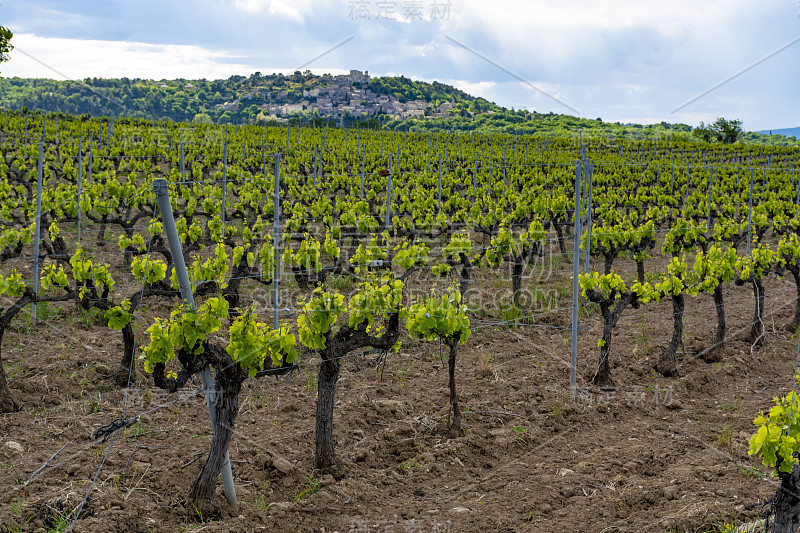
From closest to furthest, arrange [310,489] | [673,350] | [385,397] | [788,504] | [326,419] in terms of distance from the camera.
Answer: [788,504], [310,489], [326,419], [385,397], [673,350]

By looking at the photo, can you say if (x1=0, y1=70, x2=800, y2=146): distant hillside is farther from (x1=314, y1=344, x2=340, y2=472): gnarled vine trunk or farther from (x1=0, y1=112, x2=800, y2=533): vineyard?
(x1=314, y1=344, x2=340, y2=472): gnarled vine trunk

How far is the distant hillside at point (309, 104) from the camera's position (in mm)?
70375

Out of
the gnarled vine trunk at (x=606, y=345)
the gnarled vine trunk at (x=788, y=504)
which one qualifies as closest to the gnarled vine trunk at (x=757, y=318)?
the gnarled vine trunk at (x=606, y=345)

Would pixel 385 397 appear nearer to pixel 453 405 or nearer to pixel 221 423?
pixel 453 405

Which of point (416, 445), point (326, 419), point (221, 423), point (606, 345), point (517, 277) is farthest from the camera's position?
point (517, 277)

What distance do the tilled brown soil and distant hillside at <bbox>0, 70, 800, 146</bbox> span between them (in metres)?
54.5

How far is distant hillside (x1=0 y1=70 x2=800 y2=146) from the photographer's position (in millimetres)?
70375

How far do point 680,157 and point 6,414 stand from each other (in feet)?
140

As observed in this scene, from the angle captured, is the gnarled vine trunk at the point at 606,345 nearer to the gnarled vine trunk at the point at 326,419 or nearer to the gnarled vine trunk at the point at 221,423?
the gnarled vine trunk at the point at 326,419

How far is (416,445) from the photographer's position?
555 cm

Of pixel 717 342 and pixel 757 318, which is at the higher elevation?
pixel 757 318

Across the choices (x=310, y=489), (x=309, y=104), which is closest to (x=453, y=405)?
(x=310, y=489)

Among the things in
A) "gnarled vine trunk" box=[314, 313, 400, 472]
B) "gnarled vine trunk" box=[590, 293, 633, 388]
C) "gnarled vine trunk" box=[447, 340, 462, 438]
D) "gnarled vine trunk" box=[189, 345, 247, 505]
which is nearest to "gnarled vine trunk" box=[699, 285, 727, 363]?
"gnarled vine trunk" box=[590, 293, 633, 388]

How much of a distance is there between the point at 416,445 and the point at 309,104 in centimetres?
9544
